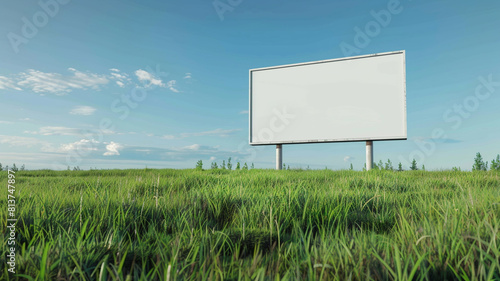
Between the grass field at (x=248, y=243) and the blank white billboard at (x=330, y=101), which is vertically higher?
the blank white billboard at (x=330, y=101)

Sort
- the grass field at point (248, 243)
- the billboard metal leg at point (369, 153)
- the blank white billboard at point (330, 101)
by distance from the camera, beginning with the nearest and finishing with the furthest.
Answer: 1. the grass field at point (248, 243)
2. the blank white billboard at point (330, 101)
3. the billboard metal leg at point (369, 153)

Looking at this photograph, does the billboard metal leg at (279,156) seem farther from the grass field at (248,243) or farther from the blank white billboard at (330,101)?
the grass field at (248,243)

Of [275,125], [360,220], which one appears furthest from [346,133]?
[360,220]

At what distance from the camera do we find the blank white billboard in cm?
815

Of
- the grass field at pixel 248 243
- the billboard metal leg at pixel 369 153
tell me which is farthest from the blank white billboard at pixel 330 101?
the grass field at pixel 248 243

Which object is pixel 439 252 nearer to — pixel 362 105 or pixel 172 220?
pixel 172 220

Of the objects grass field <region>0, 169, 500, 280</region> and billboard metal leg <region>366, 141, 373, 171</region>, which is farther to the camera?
billboard metal leg <region>366, 141, 373, 171</region>

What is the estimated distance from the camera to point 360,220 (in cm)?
162

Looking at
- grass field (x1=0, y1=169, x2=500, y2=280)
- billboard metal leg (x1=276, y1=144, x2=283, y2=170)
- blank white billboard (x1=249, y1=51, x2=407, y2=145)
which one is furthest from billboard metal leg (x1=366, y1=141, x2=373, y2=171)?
grass field (x1=0, y1=169, x2=500, y2=280)

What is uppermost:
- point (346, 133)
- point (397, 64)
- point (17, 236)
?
point (397, 64)

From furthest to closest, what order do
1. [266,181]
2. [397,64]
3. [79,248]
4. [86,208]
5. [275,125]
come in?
1. [275,125]
2. [397,64]
3. [266,181]
4. [86,208]
5. [79,248]

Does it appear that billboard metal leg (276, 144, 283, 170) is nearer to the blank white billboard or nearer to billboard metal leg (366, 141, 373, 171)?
the blank white billboard

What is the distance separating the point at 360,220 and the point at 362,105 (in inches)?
296

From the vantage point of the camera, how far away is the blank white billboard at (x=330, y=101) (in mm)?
8148
